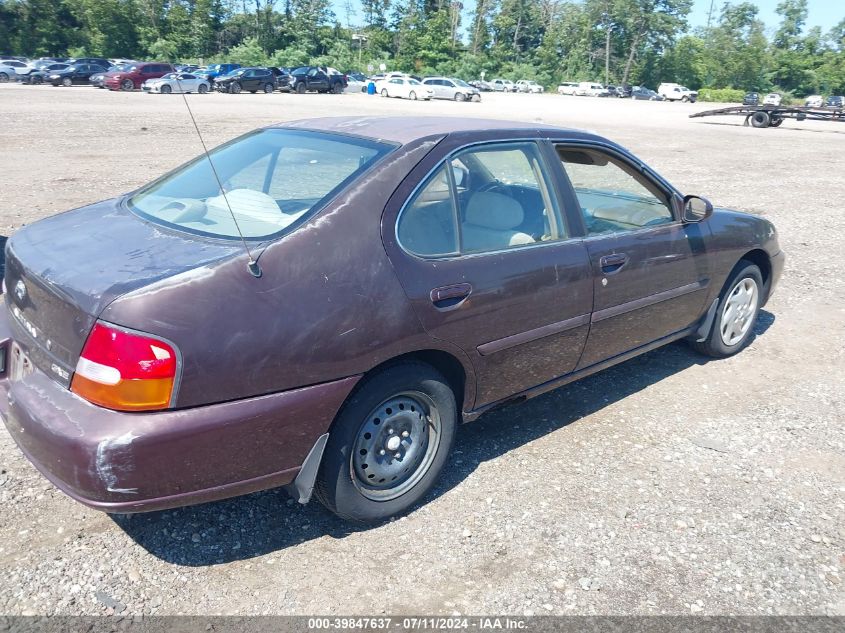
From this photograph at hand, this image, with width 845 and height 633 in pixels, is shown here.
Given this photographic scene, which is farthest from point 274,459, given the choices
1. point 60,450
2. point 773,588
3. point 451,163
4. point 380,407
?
point 773,588

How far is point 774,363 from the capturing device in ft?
17.3

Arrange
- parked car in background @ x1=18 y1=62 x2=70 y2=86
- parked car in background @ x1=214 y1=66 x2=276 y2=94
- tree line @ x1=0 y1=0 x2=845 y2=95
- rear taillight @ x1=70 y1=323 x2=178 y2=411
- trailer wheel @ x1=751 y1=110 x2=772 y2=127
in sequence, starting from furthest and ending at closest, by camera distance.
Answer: tree line @ x1=0 y1=0 x2=845 y2=95 → parked car in background @ x1=18 y1=62 x2=70 y2=86 → parked car in background @ x1=214 y1=66 x2=276 y2=94 → trailer wheel @ x1=751 y1=110 x2=772 y2=127 → rear taillight @ x1=70 y1=323 x2=178 y2=411

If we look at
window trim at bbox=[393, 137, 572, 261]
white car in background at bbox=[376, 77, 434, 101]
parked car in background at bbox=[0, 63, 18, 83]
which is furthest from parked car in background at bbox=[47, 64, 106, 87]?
window trim at bbox=[393, 137, 572, 261]

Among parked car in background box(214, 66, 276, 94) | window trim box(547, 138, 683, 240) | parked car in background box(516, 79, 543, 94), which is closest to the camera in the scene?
window trim box(547, 138, 683, 240)

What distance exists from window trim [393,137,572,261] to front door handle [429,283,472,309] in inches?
5.5

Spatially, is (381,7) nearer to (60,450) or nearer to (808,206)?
(808,206)

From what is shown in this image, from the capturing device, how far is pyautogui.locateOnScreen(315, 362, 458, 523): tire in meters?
2.91

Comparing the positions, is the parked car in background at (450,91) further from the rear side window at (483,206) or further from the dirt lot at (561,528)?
the rear side window at (483,206)

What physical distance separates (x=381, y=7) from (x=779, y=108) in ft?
236

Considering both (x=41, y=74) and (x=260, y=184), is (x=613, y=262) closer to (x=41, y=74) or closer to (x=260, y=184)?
(x=260, y=184)

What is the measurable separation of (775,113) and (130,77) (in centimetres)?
3521

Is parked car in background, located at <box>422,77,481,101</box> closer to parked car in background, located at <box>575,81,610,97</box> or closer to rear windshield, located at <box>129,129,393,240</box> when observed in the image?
parked car in background, located at <box>575,81,610,97</box>

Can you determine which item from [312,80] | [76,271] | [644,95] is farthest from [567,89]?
[76,271]

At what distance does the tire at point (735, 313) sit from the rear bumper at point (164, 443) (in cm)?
328
